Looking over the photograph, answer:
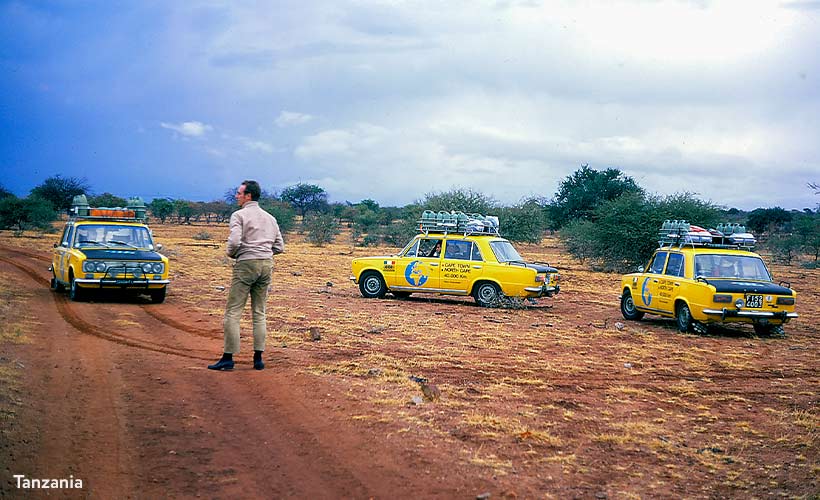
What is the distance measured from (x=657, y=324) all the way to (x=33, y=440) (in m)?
12.5

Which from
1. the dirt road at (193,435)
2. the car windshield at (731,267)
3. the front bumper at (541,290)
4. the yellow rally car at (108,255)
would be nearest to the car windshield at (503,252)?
the front bumper at (541,290)

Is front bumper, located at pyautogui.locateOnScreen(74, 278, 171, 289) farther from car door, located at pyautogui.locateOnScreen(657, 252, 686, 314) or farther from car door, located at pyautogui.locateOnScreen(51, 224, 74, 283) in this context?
car door, located at pyautogui.locateOnScreen(657, 252, 686, 314)

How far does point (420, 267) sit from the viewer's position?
56.4 feet

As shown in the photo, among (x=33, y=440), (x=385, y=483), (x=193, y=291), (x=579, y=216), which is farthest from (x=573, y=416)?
(x=579, y=216)

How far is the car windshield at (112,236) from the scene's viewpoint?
1546 centimetres

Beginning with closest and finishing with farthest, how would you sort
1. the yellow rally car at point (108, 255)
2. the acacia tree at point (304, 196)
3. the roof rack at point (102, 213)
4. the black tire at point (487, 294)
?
the yellow rally car at point (108, 255)
the roof rack at point (102, 213)
the black tire at point (487, 294)
the acacia tree at point (304, 196)

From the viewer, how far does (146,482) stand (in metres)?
4.94

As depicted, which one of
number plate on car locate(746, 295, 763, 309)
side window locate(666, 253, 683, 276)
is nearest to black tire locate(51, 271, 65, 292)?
side window locate(666, 253, 683, 276)

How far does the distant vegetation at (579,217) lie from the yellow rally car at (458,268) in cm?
1620

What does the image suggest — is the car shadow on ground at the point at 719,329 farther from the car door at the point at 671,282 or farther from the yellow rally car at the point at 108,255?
the yellow rally car at the point at 108,255

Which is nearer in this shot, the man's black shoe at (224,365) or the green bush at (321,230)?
the man's black shoe at (224,365)

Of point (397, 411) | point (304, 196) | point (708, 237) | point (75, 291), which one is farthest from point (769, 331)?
point (304, 196)

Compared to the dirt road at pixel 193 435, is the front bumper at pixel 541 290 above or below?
above

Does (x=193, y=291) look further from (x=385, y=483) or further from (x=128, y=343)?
(x=385, y=483)
